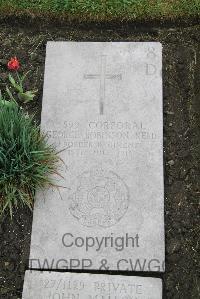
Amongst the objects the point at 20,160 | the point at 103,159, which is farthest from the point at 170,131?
the point at 20,160

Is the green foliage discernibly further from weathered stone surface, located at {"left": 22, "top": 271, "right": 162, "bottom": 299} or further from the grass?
weathered stone surface, located at {"left": 22, "top": 271, "right": 162, "bottom": 299}

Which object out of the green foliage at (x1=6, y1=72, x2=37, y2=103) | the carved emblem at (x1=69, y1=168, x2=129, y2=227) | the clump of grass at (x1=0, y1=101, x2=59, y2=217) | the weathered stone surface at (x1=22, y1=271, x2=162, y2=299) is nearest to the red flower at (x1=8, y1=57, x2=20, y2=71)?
the green foliage at (x1=6, y1=72, x2=37, y2=103)

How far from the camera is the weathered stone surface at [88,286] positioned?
3.53 metres

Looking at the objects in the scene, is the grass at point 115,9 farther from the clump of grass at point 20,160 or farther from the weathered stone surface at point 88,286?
the weathered stone surface at point 88,286

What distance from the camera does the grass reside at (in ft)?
15.1

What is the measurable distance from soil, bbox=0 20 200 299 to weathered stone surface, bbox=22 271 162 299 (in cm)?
14

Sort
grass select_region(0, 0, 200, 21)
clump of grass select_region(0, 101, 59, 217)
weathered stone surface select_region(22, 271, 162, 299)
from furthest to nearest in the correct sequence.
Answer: grass select_region(0, 0, 200, 21) < clump of grass select_region(0, 101, 59, 217) < weathered stone surface select_region(22, 271, 162, 299)

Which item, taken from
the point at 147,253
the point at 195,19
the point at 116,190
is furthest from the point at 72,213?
the point at 195,19

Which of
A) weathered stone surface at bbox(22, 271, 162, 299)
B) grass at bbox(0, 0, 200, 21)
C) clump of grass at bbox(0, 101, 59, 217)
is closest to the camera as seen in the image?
weathered stone surface at bbox(22, 271, 162, 299)

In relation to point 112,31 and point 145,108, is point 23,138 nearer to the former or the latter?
point 145,108

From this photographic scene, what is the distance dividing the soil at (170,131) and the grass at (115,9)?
97 millimetres

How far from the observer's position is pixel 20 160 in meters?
3.69

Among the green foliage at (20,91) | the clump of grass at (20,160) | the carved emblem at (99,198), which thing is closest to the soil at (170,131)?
the green foliage at (20,91)

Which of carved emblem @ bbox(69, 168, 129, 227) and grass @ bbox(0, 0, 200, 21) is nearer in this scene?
carved emblem @ bbox(69, 168, 129, 227)
